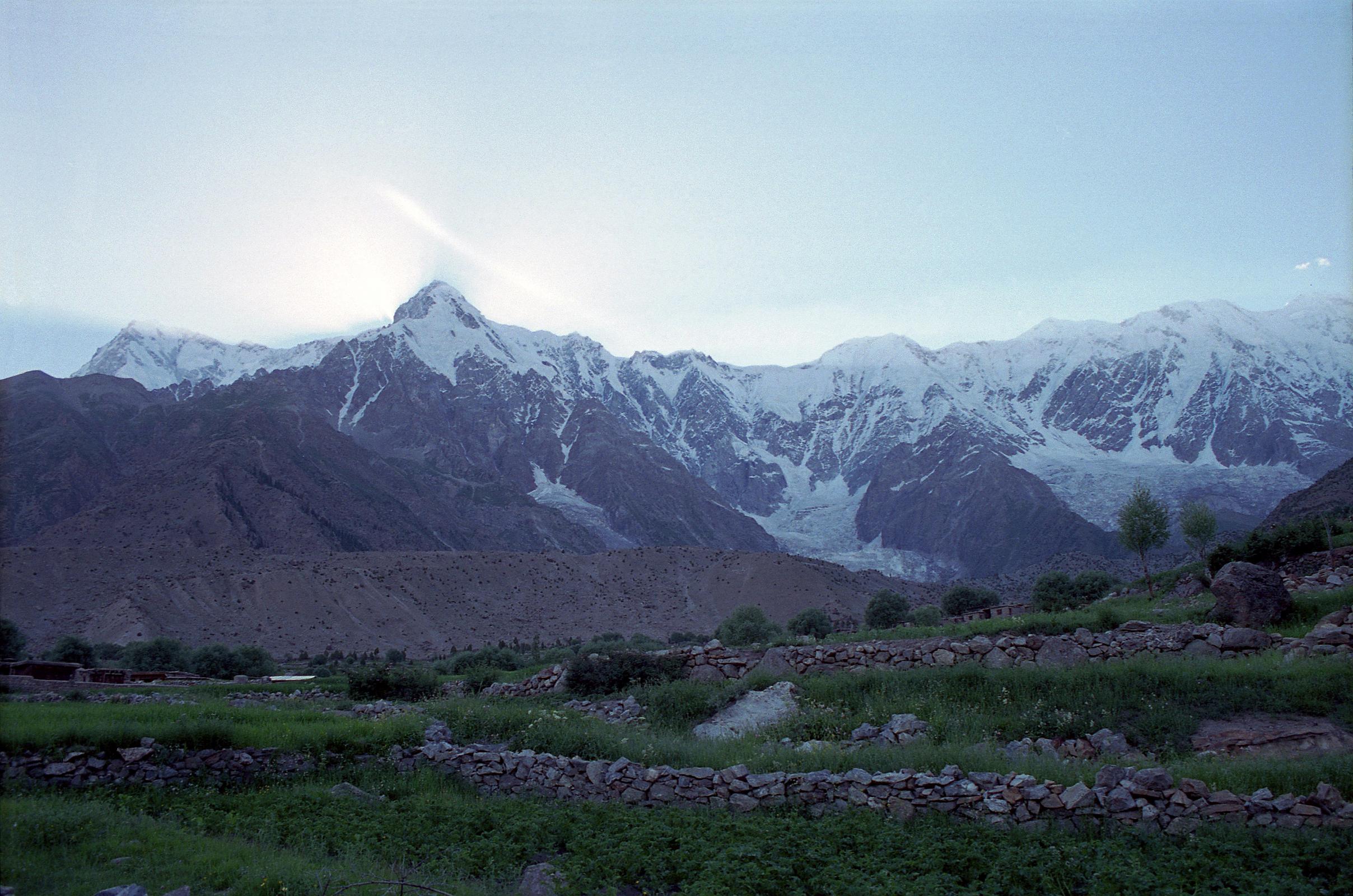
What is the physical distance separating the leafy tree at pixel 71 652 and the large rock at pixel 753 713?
3769 centimetres

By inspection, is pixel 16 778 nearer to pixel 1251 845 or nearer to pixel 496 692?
pixel 496 692

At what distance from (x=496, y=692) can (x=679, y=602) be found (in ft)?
205

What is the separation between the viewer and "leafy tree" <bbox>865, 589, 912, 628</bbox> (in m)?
49.8

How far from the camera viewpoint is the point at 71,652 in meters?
41.2

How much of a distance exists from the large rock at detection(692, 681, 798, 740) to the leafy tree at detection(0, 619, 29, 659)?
34.4 meters

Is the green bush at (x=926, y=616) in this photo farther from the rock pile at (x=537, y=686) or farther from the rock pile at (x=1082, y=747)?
the rock pile at (x=1082, y=747)

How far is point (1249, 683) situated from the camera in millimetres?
13445

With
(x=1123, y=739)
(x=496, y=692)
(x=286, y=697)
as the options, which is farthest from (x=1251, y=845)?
(x=286, y=697)

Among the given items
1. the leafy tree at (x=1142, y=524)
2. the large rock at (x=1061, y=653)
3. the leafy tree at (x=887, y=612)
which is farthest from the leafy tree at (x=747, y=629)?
the large rock at (x=1061, y=653)

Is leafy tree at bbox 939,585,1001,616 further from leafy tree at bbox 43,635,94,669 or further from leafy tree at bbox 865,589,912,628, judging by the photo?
leafy tree at bbox 43,635,94,669

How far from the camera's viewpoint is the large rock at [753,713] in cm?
1555

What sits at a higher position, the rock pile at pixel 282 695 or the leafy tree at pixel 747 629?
the rock pile at pixel 282 695

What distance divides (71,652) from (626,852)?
143 ft

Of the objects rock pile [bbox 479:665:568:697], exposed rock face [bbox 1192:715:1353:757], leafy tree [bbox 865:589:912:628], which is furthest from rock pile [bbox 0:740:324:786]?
leafy tree [bbox 865:589:912:628]
